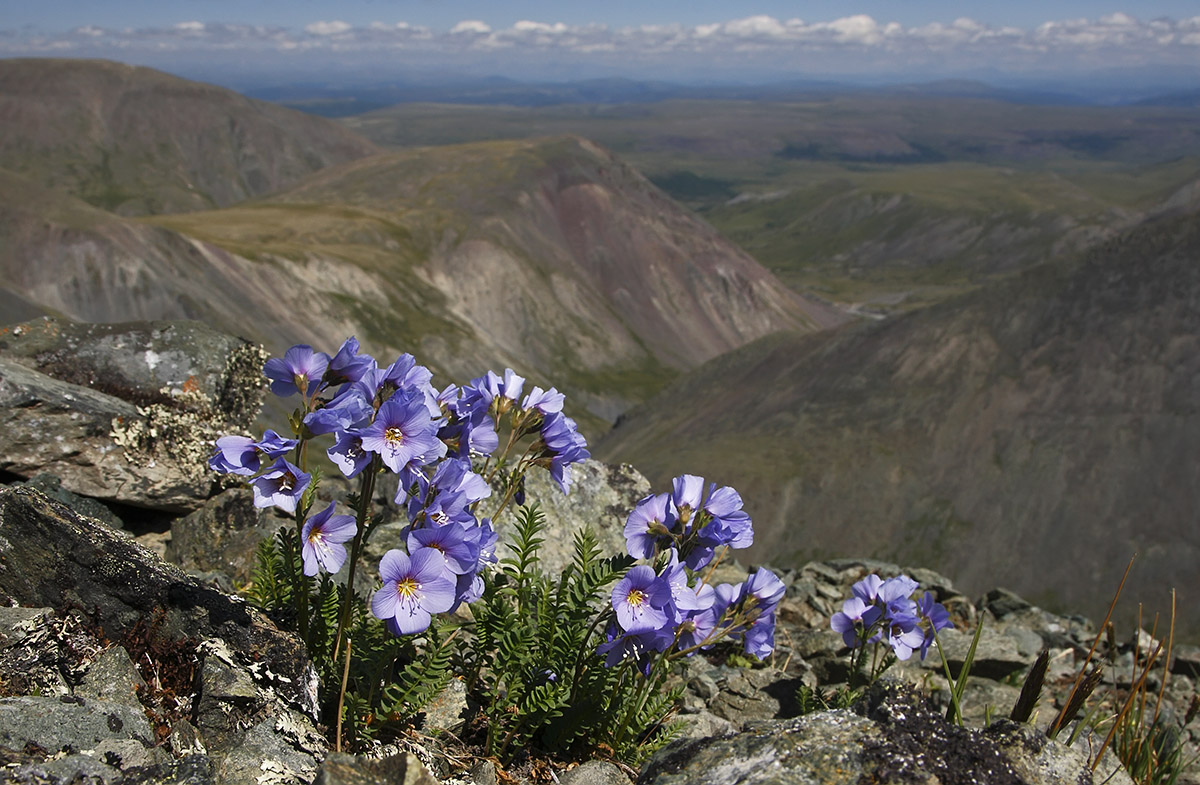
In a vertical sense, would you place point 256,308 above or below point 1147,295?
below

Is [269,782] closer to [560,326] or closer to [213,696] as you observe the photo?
[213,696]

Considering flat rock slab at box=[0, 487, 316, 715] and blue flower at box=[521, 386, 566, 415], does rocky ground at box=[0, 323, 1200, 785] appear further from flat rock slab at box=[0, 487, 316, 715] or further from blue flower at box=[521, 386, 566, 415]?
blue flower at box=[521, 386, 566, 415]

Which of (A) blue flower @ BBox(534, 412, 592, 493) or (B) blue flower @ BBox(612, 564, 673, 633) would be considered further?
(A) blue flower @ BBox(534, 412, 592, 493)

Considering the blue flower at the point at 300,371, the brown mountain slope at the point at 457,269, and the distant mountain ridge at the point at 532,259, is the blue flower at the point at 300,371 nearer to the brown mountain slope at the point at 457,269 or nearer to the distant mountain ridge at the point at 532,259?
the brown mountain slope at the point at 457,269

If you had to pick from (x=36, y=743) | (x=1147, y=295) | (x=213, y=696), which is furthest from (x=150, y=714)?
(x=1147, y=295)

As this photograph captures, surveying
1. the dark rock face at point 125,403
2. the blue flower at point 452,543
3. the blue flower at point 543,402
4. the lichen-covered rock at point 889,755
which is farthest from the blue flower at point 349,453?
the dark rock face at point 125,403

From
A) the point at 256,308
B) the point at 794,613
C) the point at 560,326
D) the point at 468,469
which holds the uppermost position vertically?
the point at 468,469

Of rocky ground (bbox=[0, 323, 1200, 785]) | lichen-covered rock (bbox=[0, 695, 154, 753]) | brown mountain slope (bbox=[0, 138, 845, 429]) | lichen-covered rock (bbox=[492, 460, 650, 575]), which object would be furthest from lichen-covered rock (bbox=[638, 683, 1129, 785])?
brown mountain slope (bbox=[0, 138, 845, 429])
